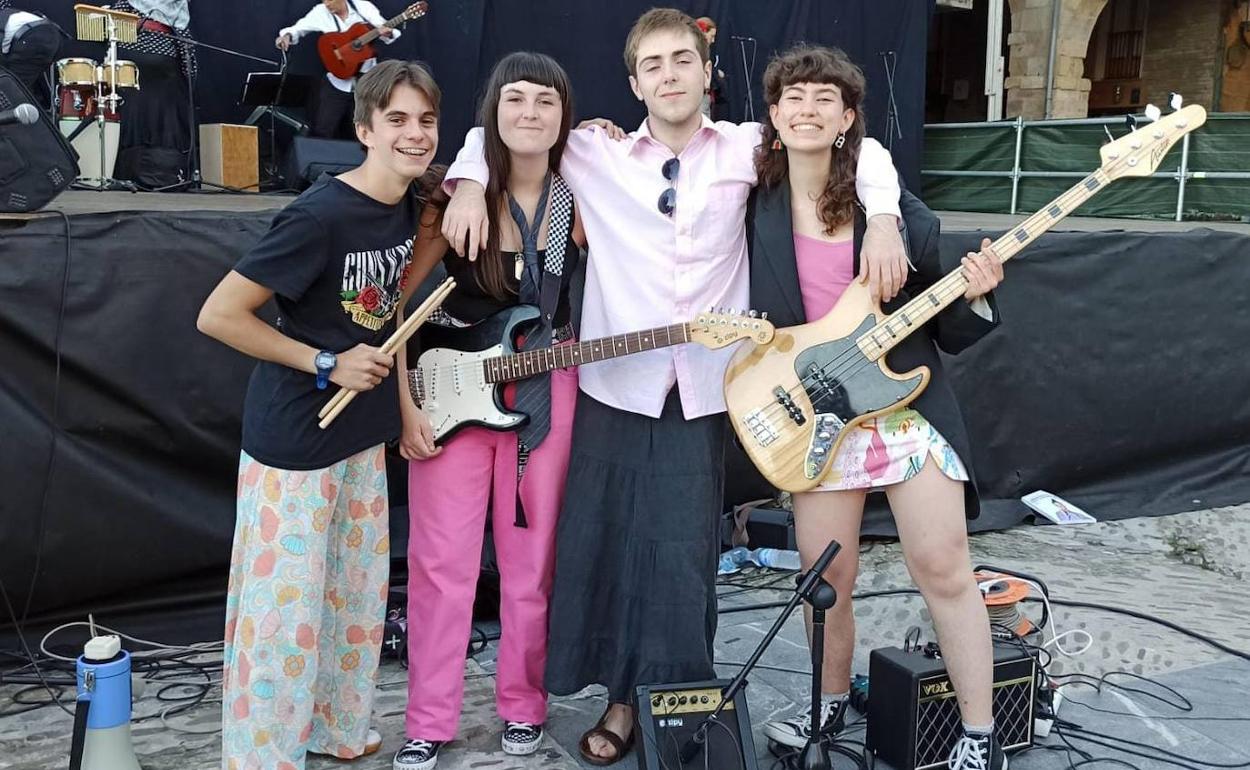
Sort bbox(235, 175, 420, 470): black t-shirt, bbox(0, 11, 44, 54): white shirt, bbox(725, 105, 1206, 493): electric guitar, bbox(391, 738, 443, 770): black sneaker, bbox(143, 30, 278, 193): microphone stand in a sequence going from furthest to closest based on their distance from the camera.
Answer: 1. bbox(143, 30, 278, 193): microphone stand
2. bbox(0, 11, 44, 54): white shirt
3. bbox(391, 738, 443, 770): black sneaker
4. bbox(725, 105, 1206, 493): electric guitar
5. bbox(235, 175, 420, 470): black t-shirt

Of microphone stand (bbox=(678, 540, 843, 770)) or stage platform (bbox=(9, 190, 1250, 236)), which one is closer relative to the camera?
microphone stand (bbox=(678, 540, 843, 770))

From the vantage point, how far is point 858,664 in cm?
370

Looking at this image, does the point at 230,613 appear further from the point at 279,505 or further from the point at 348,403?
the point at 348,403

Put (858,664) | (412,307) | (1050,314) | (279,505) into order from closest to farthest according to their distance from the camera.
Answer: (279,505) → (412,307) → (858,664) → (1050,314)

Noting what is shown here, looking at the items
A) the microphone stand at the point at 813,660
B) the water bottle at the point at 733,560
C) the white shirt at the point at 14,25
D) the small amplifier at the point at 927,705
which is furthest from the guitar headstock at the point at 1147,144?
the white shirt at the point at 14,25

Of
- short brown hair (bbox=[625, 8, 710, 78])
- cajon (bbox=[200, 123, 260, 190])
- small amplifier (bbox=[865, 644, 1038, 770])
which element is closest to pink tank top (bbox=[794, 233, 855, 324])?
short brown hair (bbox=[625, 8, 710, 78])

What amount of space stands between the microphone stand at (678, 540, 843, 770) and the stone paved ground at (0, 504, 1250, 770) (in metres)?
0.39

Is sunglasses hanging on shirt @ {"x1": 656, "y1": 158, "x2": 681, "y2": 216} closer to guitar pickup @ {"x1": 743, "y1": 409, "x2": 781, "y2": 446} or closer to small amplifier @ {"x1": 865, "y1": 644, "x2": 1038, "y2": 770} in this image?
guitar pickup @ {"x1": 743, "y1": 409, "x2": 781, "y2": 446}

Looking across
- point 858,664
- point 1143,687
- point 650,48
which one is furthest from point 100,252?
point 1143,687

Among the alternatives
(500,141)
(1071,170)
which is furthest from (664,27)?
(1071,170)

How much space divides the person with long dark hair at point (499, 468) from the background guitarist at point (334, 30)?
253 inches

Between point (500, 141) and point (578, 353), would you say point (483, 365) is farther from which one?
point (500, 141)

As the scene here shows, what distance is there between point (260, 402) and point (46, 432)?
1.41 m

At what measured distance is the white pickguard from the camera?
→ 9.23ft
